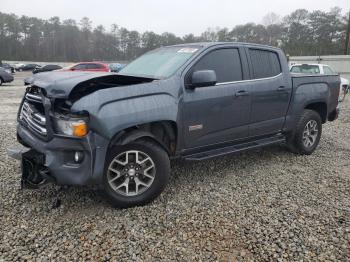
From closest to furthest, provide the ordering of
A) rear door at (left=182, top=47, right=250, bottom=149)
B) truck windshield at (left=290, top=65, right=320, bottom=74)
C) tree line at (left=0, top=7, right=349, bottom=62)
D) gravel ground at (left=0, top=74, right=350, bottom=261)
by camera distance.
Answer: gravel ground at (left=0, top=74, right=350, bottom=261) < rear door at (left=182, top=47, right=250, bottom=149) < truck windshield at (left=290, top=65, right=320, bottom=74) < tree line at (left=0, top=7, right=349, bottom=62)

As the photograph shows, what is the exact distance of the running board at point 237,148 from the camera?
4.12m

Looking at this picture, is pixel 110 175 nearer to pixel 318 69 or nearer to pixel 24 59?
pixel 318 69

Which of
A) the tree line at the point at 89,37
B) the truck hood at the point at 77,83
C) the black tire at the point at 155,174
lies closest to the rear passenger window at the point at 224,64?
the truck hood at the point at 77,83

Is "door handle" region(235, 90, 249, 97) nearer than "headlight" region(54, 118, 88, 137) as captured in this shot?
No

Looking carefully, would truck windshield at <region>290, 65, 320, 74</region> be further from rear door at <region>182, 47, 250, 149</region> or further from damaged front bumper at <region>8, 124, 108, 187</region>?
damaged front bumper at <region>8, 124, 108, 187</region>

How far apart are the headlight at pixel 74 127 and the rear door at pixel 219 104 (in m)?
1.23

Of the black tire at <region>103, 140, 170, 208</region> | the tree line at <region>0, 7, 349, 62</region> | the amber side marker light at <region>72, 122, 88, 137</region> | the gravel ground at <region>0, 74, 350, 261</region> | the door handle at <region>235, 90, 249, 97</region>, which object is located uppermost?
the tree line at <region>0, 7, 349, 62</region>

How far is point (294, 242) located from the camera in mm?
3008

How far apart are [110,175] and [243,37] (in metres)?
56.4

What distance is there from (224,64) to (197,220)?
2.14 metres

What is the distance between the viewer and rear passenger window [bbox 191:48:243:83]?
4188 mm

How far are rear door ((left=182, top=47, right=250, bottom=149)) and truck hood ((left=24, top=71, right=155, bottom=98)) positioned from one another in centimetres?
65

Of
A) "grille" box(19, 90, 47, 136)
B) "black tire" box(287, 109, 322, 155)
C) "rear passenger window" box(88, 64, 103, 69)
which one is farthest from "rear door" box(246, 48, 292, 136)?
"rear passenger window" box(88, 64, 103, 69)

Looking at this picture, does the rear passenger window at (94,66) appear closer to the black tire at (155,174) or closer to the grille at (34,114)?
the grille at (34,114)
